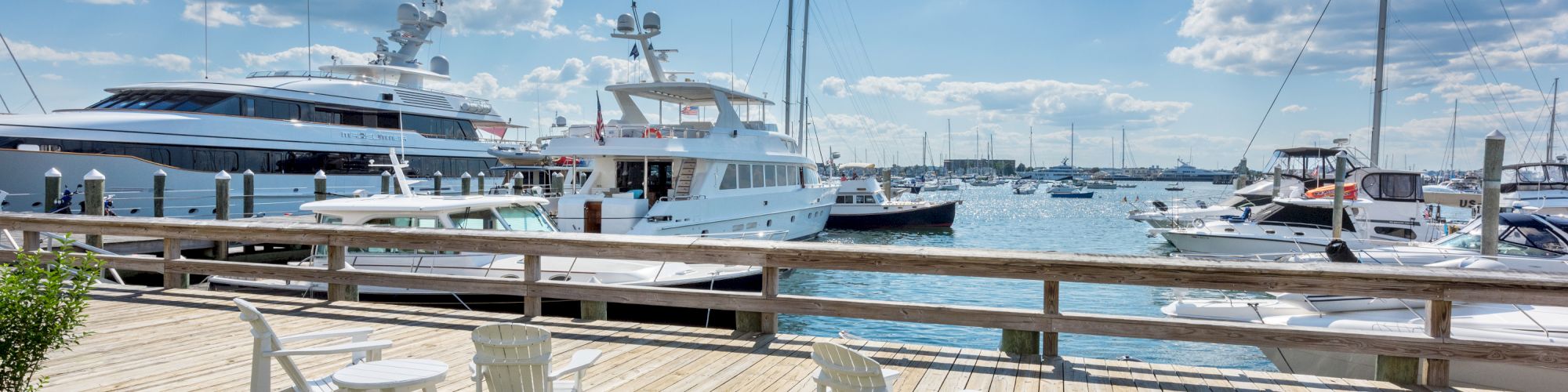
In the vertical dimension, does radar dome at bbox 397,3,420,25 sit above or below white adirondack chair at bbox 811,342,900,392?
above

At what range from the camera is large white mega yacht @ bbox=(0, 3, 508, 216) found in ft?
72.6

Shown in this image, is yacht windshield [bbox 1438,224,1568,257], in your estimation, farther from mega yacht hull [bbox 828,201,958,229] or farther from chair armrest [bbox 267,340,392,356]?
mega yacht hull [bbox 828,201,958,229]

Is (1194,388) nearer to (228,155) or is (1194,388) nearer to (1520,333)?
(1520,333)

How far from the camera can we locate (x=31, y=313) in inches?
111

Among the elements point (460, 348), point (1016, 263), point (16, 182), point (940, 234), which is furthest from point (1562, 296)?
point (940, 234)

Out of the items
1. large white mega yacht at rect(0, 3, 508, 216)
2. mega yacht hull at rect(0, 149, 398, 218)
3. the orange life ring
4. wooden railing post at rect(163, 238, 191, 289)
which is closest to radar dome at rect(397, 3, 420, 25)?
large white mega yacht at rect(0, 3, 508, 216)

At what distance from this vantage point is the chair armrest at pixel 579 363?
3.61 meters

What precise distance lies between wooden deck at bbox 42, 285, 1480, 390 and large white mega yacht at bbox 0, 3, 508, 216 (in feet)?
55.4

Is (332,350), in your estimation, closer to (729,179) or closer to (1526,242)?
(1526,242)

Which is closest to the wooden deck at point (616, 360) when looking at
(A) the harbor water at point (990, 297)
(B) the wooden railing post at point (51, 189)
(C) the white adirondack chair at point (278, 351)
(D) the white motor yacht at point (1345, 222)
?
(C) the white adirondack chair at point (278, 351)

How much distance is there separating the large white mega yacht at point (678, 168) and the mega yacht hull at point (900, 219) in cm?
983

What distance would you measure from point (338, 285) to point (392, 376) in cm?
408

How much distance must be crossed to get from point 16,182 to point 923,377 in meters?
26.2

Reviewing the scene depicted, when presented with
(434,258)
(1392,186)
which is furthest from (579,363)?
(1392,186)
